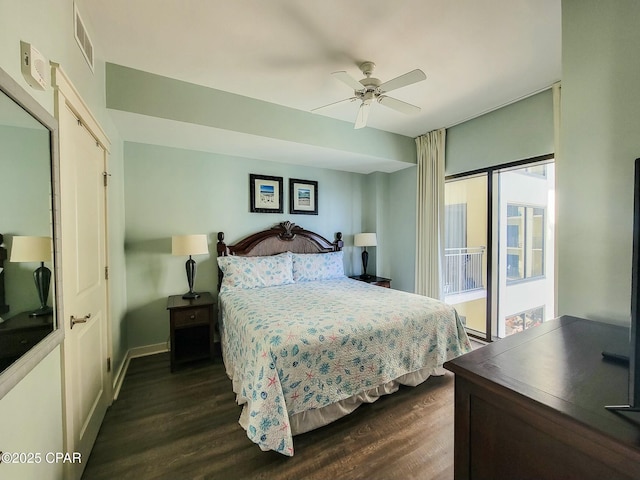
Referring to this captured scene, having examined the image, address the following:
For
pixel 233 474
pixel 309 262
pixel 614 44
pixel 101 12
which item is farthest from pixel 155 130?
pixel 614 44

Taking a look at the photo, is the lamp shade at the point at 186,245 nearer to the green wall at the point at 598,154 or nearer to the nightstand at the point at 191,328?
the nightstand at the point at 191,328

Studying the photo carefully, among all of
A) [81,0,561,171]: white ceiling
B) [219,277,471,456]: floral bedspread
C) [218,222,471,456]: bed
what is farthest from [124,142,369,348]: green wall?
[81,0,561,171]: white ceiling

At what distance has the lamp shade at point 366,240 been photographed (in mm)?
4250

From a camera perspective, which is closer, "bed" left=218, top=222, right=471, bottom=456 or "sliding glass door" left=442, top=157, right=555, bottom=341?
"bed" left=218, top=222, right=471, bottom=456

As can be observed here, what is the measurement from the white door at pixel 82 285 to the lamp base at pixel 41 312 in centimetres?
14

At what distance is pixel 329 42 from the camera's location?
6.54 feet

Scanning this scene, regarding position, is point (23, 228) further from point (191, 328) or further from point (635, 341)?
point (191, 328)

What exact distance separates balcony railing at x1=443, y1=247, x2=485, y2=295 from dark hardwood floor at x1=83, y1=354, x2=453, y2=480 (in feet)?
7.41

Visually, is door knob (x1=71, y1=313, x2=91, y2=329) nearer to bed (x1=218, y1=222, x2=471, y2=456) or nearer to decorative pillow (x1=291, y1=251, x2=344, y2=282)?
bed (x1=218, y1=222, x2=471, y2=456)

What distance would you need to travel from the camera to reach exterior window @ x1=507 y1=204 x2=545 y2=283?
11.5 ft

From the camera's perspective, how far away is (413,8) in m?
1.70

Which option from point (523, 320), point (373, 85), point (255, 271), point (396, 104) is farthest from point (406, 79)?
point (523, 320)

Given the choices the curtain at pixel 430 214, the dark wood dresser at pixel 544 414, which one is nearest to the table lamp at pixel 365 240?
the curtain at pixel 430 214

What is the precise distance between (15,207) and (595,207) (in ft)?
8.35
